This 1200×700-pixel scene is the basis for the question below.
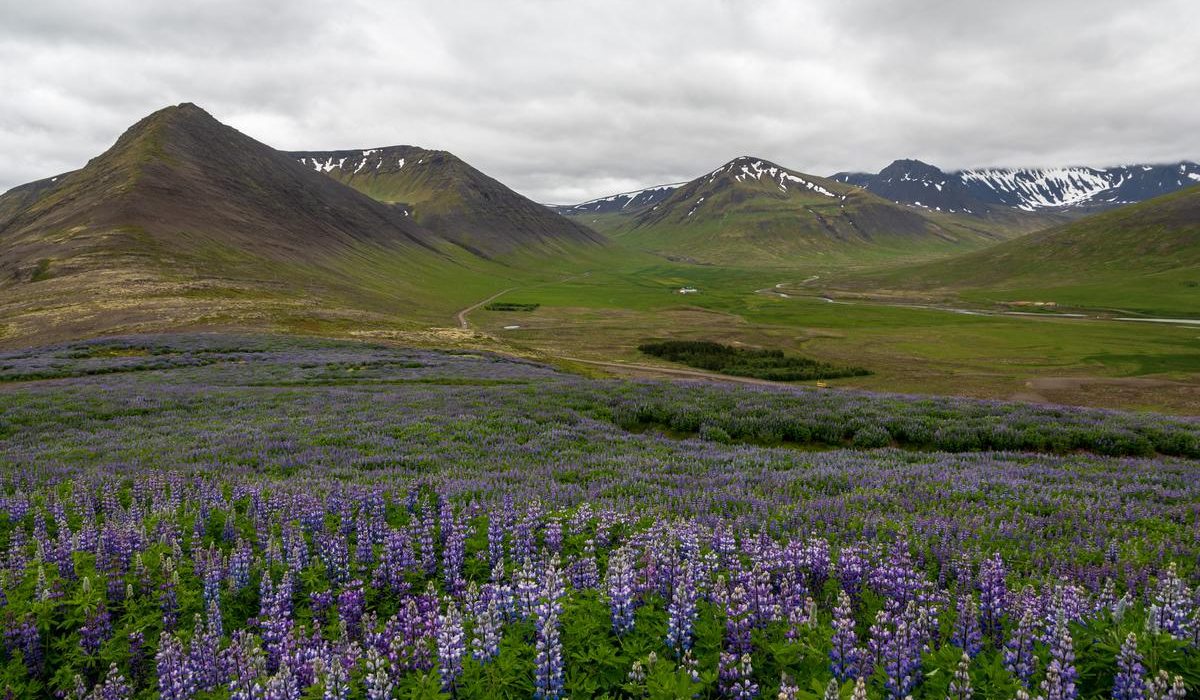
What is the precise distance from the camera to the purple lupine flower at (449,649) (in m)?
4.49

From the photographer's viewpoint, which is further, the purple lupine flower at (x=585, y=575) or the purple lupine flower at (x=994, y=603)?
the purple lupine flower at (x=585, y=575)

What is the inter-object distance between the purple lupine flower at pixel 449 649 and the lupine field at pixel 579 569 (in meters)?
0.04

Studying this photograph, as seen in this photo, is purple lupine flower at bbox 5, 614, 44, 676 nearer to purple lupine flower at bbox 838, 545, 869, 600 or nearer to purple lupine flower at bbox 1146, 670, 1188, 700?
purple lupine flower at bbox 838, 545, 869, 600

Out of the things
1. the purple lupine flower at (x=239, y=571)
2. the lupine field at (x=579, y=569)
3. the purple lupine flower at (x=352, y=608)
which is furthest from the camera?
the purple lupine flower at (x=239, y=571)

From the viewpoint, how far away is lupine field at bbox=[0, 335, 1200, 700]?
4.62m

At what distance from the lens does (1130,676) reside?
414 centimetres

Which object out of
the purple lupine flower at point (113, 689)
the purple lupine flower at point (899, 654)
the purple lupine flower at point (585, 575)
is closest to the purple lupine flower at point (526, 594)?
the purple lupine flower at point (585, 575)

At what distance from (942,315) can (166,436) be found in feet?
478

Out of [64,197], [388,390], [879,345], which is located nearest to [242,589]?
[388,390]

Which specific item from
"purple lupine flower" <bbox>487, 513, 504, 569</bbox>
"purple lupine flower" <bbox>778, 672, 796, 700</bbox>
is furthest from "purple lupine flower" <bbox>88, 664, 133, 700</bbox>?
"purple lupine flower" <bbox>778, 672, 796, 700</bbox>

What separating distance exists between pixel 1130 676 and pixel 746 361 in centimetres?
7030

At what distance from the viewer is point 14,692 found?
495 centimetres

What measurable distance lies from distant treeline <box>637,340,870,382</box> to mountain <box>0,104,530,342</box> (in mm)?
48386

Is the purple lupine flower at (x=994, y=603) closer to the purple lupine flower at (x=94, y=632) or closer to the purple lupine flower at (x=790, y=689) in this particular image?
the purple lupine flower at (x=790, y=689)
